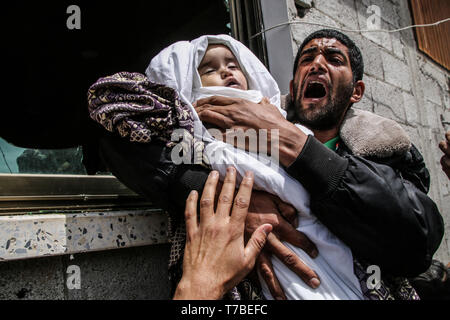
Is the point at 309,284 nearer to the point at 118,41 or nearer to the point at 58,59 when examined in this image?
the point at 58,59

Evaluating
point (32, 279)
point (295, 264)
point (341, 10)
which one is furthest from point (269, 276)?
point (341, 10)

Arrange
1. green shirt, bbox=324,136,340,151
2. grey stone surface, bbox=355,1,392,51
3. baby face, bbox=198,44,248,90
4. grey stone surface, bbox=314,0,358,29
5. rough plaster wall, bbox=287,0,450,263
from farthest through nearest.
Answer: grey stone surface, bbox=355,1,392,51, rough plaster wall, bbox=287,0,450,263, grey stone surface, bbox=314,0,358,29, green shirt, bbox=324,136,340,151, baby face, bbox=198,44,248,90

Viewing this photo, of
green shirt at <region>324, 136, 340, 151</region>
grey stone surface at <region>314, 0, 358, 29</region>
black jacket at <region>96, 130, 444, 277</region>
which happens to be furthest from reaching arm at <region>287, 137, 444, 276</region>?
grey stone surface at <region>314, 0, 358, 29</region>

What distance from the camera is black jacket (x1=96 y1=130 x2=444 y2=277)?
42.6 inches

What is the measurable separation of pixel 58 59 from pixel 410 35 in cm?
411

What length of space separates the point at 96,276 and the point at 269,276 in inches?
32.9

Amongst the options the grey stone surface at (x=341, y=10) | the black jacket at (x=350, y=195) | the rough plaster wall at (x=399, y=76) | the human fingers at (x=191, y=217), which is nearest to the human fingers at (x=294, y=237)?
the black jacket at (x=350, y=195)

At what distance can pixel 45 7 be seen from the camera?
191 centimetres

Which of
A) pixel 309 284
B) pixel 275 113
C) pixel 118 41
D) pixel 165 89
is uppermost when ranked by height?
pixel 118 41

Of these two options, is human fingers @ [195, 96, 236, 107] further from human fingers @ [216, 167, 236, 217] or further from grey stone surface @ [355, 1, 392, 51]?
grey stone surface @ [355, 1, 392, 51]

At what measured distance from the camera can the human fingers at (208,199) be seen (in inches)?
41.5

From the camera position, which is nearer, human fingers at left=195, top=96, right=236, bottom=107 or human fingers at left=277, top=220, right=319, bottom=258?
human fingers at left=277, top=220, right=319, bottom=258

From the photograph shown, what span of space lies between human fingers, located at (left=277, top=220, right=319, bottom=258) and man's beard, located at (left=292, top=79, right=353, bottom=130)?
0.81 meters

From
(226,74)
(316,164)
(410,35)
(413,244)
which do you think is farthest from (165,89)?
(410,35)
